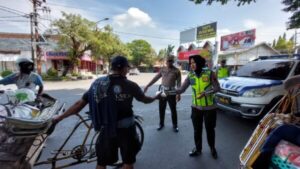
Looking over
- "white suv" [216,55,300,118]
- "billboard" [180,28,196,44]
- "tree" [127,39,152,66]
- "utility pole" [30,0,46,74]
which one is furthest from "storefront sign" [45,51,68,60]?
"tree" [127,39,152,66]

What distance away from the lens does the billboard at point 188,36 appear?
4759 centimetres

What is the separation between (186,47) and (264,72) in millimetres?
49203

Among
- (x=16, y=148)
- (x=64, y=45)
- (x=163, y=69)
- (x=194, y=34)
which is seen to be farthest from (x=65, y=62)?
(x=16, y=148)

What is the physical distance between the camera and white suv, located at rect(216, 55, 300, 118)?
532 centimetres

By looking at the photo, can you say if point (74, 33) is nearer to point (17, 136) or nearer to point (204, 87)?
point (204, 87)

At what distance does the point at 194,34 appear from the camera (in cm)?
4684

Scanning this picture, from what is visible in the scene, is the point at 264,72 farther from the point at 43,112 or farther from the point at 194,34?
the point at 194,34

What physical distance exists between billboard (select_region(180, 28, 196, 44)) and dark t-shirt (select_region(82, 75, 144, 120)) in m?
46.5

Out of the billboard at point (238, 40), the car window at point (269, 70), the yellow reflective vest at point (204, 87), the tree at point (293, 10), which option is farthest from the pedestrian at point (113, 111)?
the billboard at point (238, 40)

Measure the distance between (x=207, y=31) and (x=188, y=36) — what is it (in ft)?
29.7

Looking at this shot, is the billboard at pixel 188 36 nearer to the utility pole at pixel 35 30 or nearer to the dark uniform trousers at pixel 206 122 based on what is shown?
the utility pole at pixel 35 30

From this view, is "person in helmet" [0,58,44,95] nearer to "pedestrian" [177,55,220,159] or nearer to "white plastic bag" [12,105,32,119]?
"white plastic bag" [12,105,32,119]

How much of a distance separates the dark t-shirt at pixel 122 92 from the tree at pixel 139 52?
64.5 metres

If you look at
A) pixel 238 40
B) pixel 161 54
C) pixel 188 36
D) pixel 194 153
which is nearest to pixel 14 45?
pixel 194 153
